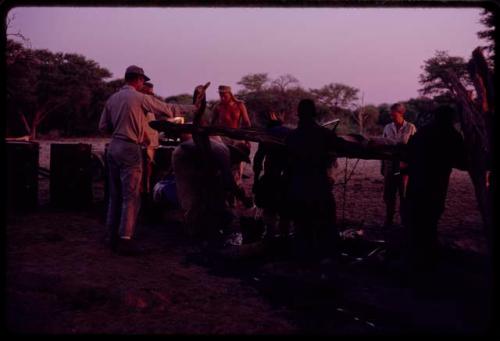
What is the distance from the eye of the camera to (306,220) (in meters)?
5.51

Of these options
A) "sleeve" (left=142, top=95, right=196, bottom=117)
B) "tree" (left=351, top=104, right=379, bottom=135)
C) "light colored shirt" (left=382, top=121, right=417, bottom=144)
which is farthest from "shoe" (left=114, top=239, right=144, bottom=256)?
"tree" (left=351, top=104, right=379, bottom=135)

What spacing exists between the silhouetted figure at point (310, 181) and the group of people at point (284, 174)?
0.03ft

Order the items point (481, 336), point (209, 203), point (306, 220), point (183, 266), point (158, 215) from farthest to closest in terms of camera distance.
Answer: point (158, 215) < point (209, 203) < point (183, 266) < point (306, 220) < point (481, 336)

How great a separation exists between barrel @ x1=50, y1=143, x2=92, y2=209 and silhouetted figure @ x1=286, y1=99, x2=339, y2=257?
488 cm

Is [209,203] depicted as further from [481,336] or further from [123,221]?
[481,336]

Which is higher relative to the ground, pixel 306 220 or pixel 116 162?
pixel 116 162

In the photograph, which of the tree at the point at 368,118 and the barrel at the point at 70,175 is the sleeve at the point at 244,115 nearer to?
the barrel at the point at 70,175

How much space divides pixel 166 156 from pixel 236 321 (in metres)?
4.66

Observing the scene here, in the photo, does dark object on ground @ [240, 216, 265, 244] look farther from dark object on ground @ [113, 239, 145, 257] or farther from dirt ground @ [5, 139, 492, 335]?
dark object on ground @ [113, 239, 145, 257]

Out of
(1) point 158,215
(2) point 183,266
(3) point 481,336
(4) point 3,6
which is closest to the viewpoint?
(3) point 481,336

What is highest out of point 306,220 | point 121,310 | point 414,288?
point 306,220

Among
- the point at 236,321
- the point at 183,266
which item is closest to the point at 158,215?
the point at 183,266

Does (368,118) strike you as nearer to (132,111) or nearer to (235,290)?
(132,111)

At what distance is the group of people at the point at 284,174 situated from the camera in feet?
16.5
